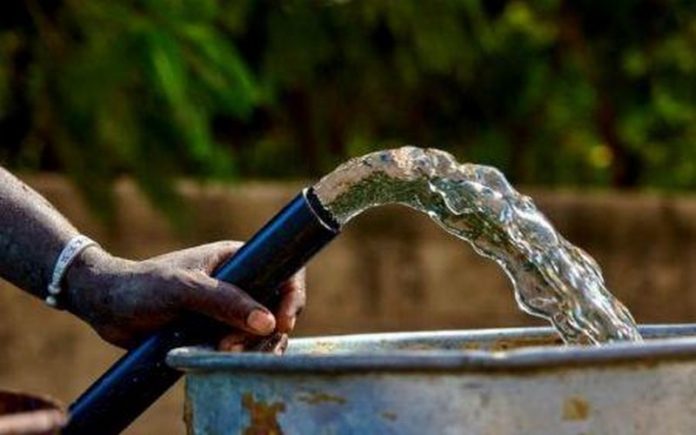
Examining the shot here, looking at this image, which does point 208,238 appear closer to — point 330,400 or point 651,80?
→ point 651,80

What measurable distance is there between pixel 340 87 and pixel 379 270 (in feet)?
2.01

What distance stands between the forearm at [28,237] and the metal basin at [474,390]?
52 centimetres

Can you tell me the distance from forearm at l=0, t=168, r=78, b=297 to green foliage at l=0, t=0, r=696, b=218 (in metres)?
2.41

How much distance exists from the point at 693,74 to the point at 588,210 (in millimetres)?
654

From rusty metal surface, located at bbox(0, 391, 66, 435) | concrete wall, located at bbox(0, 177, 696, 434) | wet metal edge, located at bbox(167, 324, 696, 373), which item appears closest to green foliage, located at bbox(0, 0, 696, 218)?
concrete wall, located at bbox(0, 177, 696, 434)

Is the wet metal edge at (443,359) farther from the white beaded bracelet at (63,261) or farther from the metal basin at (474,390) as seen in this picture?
the white beaded bracelet at (63,261)

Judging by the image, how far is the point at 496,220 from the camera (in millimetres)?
2434

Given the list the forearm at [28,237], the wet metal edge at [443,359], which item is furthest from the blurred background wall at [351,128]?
the wet metal edge at [443,359]

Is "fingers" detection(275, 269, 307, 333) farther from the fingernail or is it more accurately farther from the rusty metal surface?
the rusty metal surface

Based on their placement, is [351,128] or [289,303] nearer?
[289,303]

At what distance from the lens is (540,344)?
8.16 feet

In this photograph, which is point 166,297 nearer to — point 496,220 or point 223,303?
point 223,303

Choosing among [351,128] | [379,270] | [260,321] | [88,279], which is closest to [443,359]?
[260,321]

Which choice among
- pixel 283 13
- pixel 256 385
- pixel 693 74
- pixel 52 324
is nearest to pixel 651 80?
pixel 693 74
